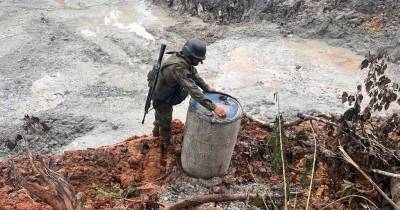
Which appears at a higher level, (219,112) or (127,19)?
Answer: (219,112)

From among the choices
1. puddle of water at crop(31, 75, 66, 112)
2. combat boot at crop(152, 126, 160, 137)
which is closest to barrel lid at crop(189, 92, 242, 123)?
combat boot at crop(152, 126, 160, 137)

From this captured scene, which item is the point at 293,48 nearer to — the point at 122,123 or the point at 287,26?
the point at 287,26

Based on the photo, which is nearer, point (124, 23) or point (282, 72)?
point (282, 72)

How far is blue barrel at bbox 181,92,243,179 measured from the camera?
4883 millimetres

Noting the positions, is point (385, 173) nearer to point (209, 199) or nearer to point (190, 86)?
point (209, 199)

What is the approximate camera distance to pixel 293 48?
→ 10.3m

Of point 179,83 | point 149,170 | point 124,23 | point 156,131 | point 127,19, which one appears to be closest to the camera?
point 179,83

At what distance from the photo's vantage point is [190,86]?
4.82m

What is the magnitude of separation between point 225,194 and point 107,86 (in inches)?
185

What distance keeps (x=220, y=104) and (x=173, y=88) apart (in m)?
0.52

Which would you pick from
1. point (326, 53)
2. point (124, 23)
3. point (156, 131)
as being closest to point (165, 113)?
point (156, 131)

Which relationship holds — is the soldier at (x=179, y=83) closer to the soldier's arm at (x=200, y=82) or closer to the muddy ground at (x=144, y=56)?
the soldier's arm at (x=200, y=82)

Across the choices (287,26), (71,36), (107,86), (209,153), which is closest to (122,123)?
(107,86)

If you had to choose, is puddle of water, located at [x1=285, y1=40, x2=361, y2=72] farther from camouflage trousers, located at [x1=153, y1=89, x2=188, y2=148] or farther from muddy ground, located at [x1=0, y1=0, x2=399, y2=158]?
camouflage trousers, located at [x1=153, y1=89, x2=188, y2=148]
